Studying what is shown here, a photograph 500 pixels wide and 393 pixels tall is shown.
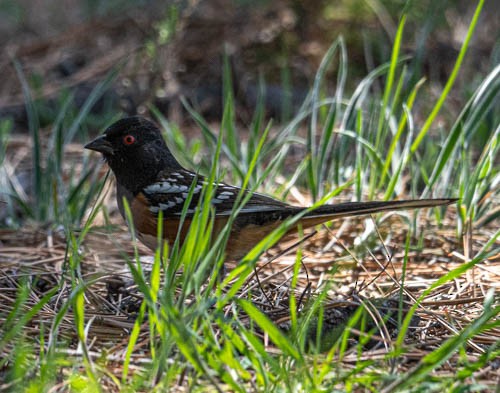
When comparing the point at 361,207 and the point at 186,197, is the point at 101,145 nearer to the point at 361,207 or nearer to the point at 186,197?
the point at 186,197

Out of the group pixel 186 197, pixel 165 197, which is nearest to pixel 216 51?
pixel 165 197

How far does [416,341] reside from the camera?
7.18 feet

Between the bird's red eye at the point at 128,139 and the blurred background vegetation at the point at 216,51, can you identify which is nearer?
the bird's red eye at the point at 128,139

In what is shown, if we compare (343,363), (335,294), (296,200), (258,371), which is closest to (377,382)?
(343,363)

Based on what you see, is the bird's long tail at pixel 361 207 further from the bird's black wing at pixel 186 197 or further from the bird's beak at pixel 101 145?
the bird's beak at pixel 101 145

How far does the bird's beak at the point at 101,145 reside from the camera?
3.15 meters

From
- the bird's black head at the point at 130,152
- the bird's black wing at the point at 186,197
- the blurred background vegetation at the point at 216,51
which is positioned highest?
the blurred background vegetation at the point at 216,51

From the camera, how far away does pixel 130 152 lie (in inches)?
126

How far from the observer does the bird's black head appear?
318 cm

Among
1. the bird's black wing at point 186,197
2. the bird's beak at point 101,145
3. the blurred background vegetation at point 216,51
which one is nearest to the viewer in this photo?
the bird's black wing at point 186,197

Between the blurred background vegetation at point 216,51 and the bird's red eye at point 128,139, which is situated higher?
the blurred background vegetation at point 216,51

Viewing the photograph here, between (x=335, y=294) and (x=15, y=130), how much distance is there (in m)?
3.79

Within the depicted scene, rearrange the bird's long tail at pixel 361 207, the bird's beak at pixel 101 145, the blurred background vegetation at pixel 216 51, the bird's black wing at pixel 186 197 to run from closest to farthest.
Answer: the bird's long tail at pixel 361 207 < the bird's black wing at pixel 186 197 < the bird's beak at pixel 101 145 < the blurred background vegetation at pixel 216 51

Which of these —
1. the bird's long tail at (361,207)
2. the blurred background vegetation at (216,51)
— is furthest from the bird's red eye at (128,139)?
the blurred background vegetation at (216,51)
